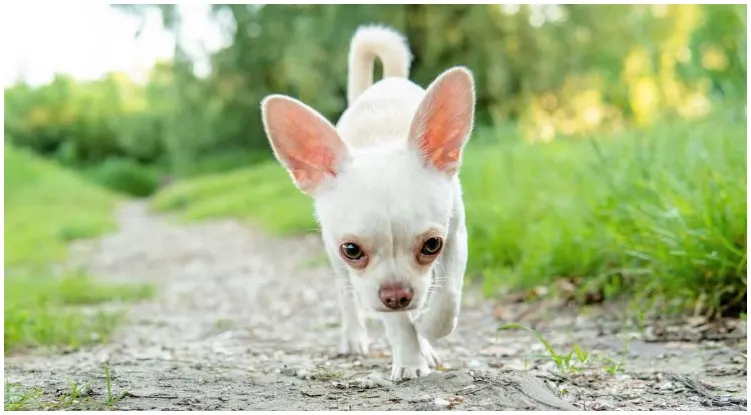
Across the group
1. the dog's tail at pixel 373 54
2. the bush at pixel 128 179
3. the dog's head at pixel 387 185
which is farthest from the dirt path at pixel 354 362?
the bush at pixel 128 179

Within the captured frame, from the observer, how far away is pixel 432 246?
2.55 meters

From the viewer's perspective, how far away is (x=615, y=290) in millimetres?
4344

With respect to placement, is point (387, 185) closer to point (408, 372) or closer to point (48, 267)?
point (408, 372)

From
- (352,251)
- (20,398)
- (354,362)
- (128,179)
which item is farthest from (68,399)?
(128,179)

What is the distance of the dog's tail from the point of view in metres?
3.90

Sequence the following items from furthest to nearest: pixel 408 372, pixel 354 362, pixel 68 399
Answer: pixel 354 362 → pixel 408 372 → pixel 68 399

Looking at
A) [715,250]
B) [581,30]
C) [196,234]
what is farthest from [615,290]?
[581,30]

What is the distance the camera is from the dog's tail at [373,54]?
390cm

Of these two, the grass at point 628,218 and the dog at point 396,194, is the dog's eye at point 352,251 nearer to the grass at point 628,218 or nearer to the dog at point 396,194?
the dog at point 396,194

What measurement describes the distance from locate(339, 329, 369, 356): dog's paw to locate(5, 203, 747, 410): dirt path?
0.08 meters

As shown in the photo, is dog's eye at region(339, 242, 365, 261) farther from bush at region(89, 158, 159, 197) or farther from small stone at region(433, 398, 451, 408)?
bush at region(89, 158, 159, 197)

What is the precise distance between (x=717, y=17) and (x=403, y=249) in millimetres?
6780

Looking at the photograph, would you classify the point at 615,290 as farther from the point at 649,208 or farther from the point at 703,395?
the point at 703,395

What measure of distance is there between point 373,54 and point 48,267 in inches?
187
